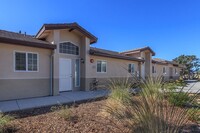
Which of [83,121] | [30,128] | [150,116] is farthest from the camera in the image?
[83,121]

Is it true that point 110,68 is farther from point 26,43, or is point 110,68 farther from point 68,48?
point 26,43

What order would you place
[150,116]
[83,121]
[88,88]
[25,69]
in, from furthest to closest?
[88,88] < [25,69] < [83,121] < [150,116]

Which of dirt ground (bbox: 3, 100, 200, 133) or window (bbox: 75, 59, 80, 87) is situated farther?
window (bbox: 75, 59, 80, 87)

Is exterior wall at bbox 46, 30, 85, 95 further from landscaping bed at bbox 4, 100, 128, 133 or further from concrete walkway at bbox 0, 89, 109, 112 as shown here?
landscaping bed at bbox 4, 100, 128, 133

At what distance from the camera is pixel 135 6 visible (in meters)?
14.7

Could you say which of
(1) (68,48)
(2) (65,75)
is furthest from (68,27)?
(2) (65,75)

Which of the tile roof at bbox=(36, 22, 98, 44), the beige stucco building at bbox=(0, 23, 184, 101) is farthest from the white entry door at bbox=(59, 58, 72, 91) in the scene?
the tile roof at bbox=(36, 22, 98, 44)

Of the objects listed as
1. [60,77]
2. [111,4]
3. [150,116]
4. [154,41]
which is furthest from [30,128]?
[154,41]

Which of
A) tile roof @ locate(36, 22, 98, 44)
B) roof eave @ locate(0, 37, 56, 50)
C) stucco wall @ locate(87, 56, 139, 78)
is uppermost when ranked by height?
tile roof @ locate(36, 22, 98, 44)

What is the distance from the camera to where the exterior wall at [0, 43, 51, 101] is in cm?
899

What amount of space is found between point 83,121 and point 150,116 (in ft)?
10.1

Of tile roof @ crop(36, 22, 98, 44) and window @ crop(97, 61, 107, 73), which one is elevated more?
tile roof @ crop(36, 22, 98, 44)

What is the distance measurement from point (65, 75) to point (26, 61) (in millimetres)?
3285

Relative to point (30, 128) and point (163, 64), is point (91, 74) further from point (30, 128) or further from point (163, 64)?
point (163, 64)
